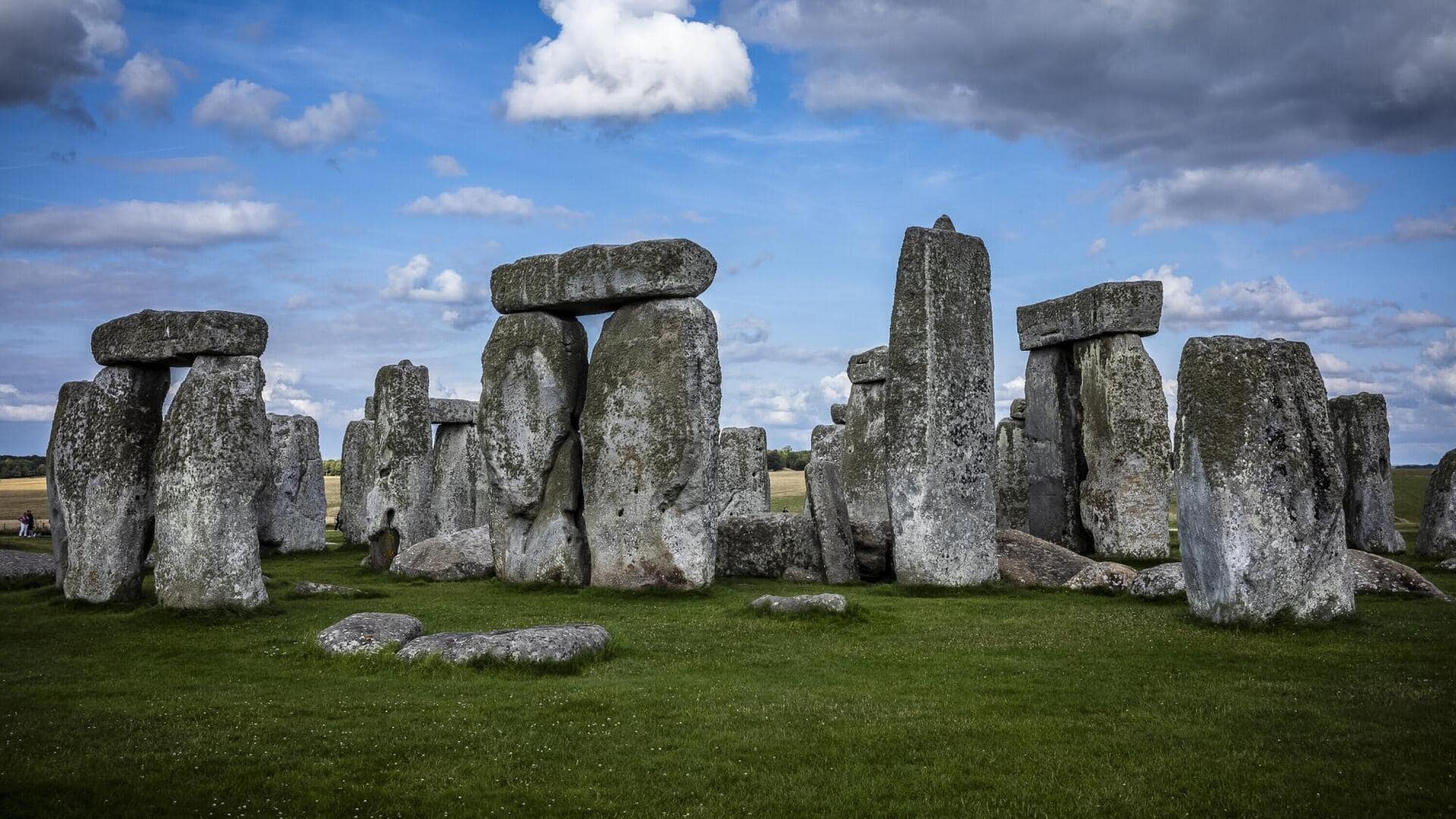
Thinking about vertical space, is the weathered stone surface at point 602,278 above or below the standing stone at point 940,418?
above

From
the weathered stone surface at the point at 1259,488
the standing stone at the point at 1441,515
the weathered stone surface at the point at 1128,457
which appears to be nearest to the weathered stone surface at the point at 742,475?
the weathered stone surface at the point at 1128,457

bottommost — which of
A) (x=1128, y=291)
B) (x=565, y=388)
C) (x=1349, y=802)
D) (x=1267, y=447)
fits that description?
(x=1349, y=802)

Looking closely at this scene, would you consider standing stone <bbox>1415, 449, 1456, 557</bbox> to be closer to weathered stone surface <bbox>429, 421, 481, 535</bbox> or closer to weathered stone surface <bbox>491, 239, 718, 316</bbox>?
weathered stone surface <bbox>491, 239, 718, 316</bbox>

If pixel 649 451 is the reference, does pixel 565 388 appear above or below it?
above

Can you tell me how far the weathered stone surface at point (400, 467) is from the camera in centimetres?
2134

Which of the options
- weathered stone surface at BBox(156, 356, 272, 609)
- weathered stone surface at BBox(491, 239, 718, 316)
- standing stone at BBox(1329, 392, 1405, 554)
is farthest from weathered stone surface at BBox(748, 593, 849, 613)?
standing stone at BBox(1329, 392, 1405, 554)

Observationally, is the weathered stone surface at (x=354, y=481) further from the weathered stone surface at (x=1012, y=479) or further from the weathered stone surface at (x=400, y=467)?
the weathered stone surface at (x=1012, y=479)

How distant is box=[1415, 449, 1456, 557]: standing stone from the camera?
19891mm

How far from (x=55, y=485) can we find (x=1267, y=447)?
14.7 m

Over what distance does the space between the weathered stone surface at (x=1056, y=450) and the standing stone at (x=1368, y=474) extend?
5.12 metres

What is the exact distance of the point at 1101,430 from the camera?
21.0m

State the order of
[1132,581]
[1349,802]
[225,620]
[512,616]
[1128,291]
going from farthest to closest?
[1128,291]
[1132,581]
[512,616]
[225,620]
[1349,802]

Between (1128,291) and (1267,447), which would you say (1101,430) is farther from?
(1267,447)

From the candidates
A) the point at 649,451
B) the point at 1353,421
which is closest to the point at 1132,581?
the point at 649,451
